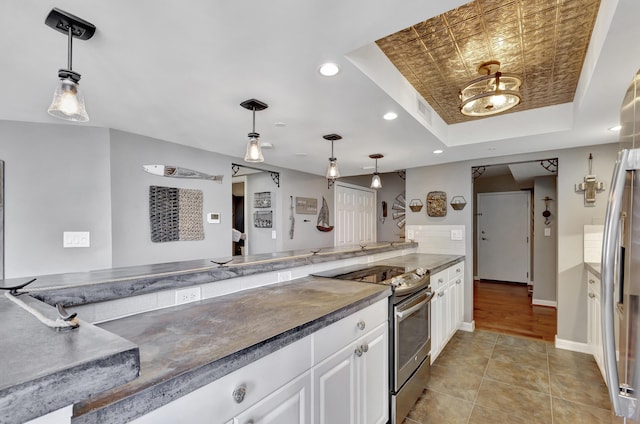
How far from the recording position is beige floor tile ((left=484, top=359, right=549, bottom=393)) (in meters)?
2.43

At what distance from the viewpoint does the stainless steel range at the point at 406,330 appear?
185 cm

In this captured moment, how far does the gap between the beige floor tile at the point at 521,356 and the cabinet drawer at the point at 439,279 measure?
87 cm

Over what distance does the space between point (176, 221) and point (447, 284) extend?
115 inches

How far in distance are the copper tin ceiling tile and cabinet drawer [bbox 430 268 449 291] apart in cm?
161

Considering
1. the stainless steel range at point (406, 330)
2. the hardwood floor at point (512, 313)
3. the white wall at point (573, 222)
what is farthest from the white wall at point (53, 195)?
the white wall at point (573, 222)

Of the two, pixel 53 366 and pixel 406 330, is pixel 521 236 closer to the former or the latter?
pixel 406 330

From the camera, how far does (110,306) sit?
3.94 ft

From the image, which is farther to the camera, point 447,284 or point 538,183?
point 538,183

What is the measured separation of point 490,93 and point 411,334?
1702mm

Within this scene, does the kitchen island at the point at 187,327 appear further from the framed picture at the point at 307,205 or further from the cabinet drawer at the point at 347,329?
the framed picture at the point at 307,205

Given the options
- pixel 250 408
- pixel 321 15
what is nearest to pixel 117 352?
pixel 250 408

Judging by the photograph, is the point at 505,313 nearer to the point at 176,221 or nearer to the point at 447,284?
the point at 447,284

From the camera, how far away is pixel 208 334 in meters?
1.06

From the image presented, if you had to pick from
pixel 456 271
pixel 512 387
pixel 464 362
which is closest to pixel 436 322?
pixel 464 362
